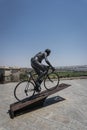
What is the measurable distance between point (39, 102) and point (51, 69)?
4.86 feet

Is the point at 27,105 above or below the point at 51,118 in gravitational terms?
above

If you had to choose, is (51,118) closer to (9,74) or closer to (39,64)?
(39,64)

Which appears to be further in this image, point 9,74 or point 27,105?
point 9,74

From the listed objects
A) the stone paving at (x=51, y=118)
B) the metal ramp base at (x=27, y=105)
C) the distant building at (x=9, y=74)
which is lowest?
the stone paving at (x=51, y=118)

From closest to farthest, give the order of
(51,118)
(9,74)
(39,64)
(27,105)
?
(51,118), (27,105), (39,64), (9,74)

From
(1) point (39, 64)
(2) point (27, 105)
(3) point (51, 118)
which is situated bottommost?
(3) point (51, 118)

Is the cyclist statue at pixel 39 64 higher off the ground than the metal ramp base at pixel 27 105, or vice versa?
the cyclist statue at pixel 39 64

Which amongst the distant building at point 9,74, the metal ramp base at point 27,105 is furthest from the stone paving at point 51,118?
the distant building at point 9,74

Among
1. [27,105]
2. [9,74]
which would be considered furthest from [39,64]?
[9,74]

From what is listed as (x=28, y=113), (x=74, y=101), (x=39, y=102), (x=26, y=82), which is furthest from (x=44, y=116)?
(x=74, y=101)

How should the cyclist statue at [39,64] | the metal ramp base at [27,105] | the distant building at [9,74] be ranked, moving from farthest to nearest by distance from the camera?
the distant building at [9,74], the cyclist statue at [39,64], the metal ramp base at [27,105]

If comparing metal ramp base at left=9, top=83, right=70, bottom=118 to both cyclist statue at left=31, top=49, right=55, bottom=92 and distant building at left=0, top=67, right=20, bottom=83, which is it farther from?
distant building at left=0, top=67, right=20, bottom=83

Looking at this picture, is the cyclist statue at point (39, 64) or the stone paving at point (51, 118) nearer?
the stone paving at point (51, 118)

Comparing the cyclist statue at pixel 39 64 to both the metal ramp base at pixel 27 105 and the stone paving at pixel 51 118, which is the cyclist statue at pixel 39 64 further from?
the stone paving at pixel 51 118
